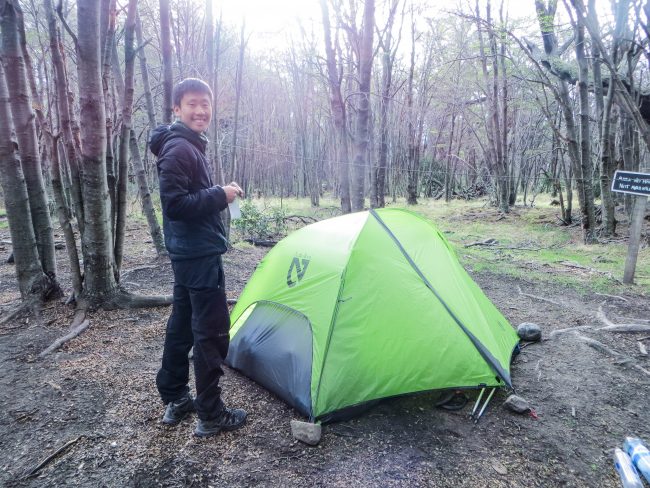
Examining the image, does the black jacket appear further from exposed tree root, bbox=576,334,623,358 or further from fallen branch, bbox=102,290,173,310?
exposed tree root, bbox=576,334,623,358

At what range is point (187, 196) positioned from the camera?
2150mm

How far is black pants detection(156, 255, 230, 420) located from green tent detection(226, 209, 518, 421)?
59 cm

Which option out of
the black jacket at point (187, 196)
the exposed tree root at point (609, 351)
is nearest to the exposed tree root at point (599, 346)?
the exposed tree root at point (609, 351)

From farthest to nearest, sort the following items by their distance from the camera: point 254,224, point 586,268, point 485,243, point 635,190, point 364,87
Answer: point 485,243, point 254,224, point 364,87, point 586,268, point 635,190

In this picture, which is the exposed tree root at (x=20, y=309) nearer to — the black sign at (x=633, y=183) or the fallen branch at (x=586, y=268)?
the black sign at (x=633, y=183)

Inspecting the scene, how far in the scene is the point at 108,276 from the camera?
417 cm

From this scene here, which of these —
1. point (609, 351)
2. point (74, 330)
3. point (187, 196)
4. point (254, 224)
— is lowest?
point (609, 351)

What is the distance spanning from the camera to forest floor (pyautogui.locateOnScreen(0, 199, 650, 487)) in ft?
7.18

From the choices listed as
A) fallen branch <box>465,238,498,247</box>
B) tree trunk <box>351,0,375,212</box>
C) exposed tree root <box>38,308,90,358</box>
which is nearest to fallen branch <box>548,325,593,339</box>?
exposed tree root <box>38,308,90,358</box>

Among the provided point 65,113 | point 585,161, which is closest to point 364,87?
point 585,161

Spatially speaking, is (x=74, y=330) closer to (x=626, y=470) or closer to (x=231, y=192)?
(x=231, y=192)

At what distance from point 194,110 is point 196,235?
702 mm

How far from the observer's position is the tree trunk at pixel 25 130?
3918 mm

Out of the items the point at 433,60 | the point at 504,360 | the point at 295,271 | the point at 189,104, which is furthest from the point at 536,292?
the point at 433,60
